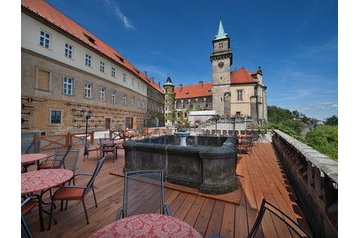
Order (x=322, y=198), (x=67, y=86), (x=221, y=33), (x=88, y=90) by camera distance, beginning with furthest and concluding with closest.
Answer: (x=221, y=33)
(x=88, y=90)
(x=67, y=86)
(x=322, y=198)

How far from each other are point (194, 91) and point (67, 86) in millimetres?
36111

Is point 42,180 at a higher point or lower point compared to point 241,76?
lower

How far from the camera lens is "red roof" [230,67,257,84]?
34062 mm

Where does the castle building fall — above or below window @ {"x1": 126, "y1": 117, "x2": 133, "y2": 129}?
above

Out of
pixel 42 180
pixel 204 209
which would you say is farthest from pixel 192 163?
pixel 42 180

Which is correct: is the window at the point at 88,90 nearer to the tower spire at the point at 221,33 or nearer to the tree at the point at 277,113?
the tower spire at the point at 221,33

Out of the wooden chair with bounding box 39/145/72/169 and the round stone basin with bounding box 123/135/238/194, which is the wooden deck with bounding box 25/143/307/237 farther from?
the wooden chair with bounding box 39/145/72/169

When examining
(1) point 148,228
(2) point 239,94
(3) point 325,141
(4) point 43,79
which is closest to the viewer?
(1) point 148,228

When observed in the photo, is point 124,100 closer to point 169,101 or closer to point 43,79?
point 43,79

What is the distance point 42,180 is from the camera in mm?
2633

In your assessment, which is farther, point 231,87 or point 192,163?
point 231,87

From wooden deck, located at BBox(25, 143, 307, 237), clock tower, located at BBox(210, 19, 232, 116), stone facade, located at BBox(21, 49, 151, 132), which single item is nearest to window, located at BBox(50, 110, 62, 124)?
stone facade, located at BBox(21, 49, 151, 132)
